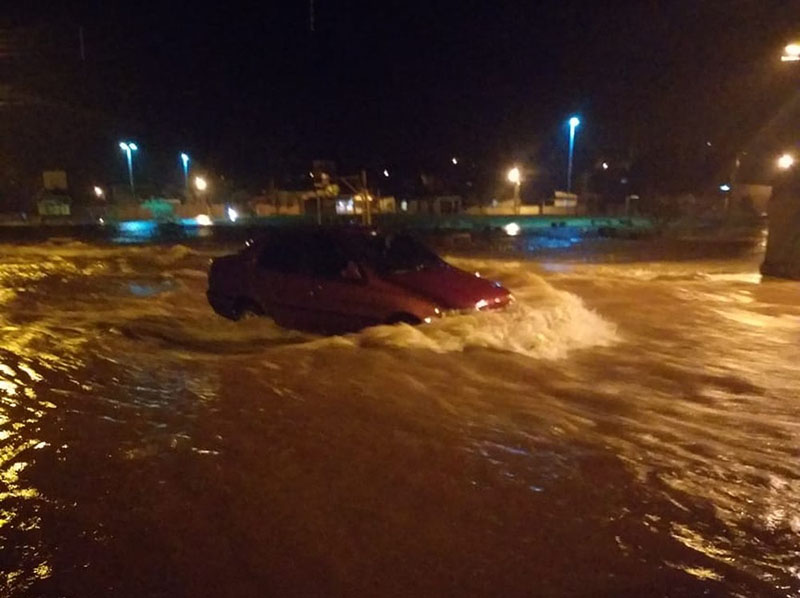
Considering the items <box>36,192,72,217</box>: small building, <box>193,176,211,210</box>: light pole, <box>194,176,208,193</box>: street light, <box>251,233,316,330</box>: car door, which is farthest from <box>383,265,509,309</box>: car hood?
<box>194,176,208,193</box>: street light

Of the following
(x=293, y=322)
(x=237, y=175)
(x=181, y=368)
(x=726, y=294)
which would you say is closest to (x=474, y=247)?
(x=726, y=294)

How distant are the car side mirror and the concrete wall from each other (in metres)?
10.7

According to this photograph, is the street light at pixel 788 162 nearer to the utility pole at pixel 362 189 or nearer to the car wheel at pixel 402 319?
the car wheel at pixel 402 319

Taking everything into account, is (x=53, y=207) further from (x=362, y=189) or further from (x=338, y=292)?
(x=338, y=292)

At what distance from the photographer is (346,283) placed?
882 cm

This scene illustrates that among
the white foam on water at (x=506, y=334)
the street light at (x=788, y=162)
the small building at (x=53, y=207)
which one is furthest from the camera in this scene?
the small building at (x=53, y=207)

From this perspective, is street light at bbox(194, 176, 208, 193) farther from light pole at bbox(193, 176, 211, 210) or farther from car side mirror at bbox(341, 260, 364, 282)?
car side mirror at bbox(341, 260, 364, 282)

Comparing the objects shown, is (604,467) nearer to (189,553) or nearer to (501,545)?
(501,545)

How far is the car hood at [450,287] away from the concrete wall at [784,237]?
30.9 feet

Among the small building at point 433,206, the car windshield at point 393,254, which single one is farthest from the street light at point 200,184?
the car windshield at point 393,254

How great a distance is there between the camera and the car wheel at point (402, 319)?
8.24 meters

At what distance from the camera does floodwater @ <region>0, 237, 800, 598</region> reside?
3.82 meters

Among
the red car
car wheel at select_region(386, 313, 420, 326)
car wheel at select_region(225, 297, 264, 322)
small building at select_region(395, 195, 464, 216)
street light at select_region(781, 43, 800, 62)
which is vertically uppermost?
street light at select_region(781, 43, 800, 62)

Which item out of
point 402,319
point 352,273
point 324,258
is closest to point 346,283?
point 352,273
